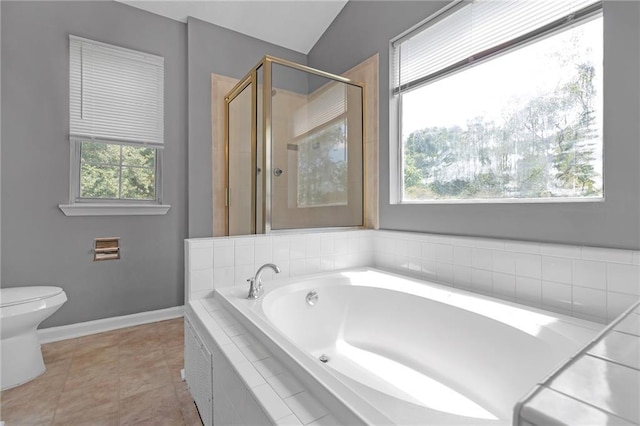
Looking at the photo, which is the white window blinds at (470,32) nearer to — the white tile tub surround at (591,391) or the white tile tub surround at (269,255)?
the white tile tub surround at (269,255)

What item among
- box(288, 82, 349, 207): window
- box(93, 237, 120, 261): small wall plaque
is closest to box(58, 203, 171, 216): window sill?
box(93, 237, 120, 261): small wall plaque

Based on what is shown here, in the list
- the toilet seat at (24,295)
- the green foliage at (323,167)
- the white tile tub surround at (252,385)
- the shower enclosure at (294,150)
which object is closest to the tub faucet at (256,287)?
the white tile tub surround at (252,385)

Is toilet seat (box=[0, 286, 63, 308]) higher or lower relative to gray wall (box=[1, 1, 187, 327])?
lower

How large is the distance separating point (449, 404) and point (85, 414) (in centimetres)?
170

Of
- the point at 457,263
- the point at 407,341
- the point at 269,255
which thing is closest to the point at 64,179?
the point at 269,255

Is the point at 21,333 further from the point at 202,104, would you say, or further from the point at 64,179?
the point at 202,104

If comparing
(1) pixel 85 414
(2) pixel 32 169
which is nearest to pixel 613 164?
(1) pixel 85 414

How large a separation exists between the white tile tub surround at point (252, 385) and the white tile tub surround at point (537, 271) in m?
1.24

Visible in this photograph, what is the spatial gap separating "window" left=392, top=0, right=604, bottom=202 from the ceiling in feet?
3.22

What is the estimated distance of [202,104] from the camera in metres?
2.72

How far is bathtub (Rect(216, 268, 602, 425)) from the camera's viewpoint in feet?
2.86

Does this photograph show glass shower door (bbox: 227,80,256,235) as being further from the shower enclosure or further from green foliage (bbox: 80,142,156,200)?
green foliage (bbox: 80,142,156,200)

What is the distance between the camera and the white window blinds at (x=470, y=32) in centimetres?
149

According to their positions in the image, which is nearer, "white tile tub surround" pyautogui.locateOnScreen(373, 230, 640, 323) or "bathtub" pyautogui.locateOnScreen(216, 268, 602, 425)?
"bathtub" pyautogui.locateOnScreen(216, 268, 602, 425)
